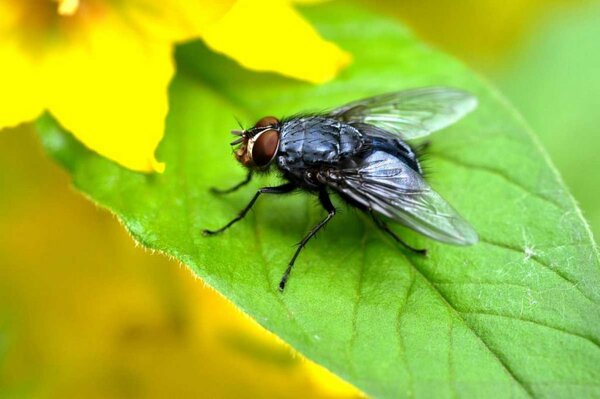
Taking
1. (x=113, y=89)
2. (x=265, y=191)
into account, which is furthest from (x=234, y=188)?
(x=113, y=89)

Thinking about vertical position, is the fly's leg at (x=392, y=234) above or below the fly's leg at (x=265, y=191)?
above

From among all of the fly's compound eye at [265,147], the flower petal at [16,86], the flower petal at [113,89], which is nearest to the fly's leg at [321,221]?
the fly's compound eye at [265,147]

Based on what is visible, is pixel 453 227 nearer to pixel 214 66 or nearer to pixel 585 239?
pixel 585 239

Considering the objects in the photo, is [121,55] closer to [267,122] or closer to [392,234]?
[267,122]

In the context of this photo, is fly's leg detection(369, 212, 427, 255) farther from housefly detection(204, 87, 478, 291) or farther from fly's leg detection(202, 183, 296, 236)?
fly's leg detection(202, 183, 296, 236)

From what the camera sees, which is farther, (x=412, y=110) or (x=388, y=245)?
(x=412, y=110)

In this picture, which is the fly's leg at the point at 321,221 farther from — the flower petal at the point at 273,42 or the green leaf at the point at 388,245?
the flower petal at the point at 273,42
